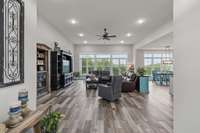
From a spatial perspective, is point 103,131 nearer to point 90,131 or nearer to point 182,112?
point 90,131

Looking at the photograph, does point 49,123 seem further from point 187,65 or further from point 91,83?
point 91,83

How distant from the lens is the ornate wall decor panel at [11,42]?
1.58 metres

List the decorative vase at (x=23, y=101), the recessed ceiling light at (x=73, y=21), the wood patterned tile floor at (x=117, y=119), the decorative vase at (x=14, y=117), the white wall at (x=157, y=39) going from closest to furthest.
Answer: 1. the decorative vase at (x=14, y=117)
2. the decorative vase at (x=23, y=101)
3. the wood patterned tile floor at (x=117, y=119)
4. the recessed ceiling light at (x=73, y=21)
5. the white wall at (x=157, y=39)

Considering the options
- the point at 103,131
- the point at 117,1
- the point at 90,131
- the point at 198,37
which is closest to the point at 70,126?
the point at 90,131

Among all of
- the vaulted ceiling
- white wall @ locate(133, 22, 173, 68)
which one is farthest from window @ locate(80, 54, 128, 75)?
the vaulted ceiling

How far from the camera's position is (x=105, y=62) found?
14.5m

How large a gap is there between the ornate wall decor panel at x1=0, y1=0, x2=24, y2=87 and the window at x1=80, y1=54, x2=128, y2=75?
12421mm

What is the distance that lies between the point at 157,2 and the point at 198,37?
3.71 metres

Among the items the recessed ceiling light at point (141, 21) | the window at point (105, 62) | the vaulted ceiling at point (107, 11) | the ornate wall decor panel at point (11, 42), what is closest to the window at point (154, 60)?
the window at point (105, 62)

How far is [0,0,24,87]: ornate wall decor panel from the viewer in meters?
1.58

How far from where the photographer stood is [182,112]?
6.38 ft

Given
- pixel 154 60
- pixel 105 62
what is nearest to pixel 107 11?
pixel 105 62

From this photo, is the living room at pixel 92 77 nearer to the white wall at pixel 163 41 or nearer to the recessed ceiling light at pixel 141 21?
the recessed ceiling light at pixel 141 21

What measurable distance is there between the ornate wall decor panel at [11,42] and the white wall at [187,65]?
211 centimetres
